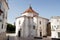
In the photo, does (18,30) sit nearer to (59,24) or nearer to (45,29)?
(45,29)

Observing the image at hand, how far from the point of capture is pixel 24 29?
128ft

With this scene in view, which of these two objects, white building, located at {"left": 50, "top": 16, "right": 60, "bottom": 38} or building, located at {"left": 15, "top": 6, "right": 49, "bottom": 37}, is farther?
building, located at {"left": 15, "top": 6, "right": 49, "bottom": 37}

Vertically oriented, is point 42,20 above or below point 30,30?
above

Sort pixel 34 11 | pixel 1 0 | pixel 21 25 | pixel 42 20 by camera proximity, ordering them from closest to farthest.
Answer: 1. pixel 1 0
2. pixel 21 25
3. pixel 42 20
4. pixel 34 11

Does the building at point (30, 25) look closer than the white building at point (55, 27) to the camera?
No

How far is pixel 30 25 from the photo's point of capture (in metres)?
40.3

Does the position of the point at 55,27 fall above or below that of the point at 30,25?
below

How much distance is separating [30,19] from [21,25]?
3839 millimetres

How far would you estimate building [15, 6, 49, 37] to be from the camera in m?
39.1

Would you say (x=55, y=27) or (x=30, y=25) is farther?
(x=30, y=25)

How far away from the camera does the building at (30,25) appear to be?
39.1 metres

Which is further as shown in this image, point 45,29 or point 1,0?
point 45,29

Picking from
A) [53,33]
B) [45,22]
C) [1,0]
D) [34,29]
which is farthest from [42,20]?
[1,0]

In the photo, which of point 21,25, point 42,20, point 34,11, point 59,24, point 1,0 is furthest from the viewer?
point 34,11
